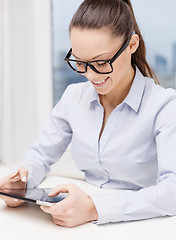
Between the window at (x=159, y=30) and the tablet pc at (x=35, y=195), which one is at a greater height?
the window at (x=159, y=30)

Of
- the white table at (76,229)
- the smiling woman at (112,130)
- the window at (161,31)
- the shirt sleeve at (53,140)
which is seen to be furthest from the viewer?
the window at (161,31)

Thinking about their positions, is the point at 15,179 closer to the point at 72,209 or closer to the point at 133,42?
the point at 72,209

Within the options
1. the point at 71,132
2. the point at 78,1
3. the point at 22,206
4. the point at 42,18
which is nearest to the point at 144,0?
the point at 78,1

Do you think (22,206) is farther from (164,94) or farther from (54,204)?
(164,94)

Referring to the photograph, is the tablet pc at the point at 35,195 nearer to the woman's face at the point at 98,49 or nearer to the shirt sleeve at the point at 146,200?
the shirt sleeve at the point at 146,200

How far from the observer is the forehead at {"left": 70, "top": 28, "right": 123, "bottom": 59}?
3.33ft

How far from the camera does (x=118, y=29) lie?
1.05 m

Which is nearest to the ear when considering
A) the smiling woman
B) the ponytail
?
the smiling woman

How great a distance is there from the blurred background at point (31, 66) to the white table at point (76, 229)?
6.44 feet

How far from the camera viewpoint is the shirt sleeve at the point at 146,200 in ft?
3.02

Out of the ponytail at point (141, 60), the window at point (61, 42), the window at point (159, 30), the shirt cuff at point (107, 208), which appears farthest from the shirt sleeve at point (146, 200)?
the window at point (61, 42)

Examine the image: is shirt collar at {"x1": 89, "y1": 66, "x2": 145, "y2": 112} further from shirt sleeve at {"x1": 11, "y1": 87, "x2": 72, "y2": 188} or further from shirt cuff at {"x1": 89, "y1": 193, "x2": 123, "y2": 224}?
shirt cuff at {"x1": 89, "y1": 193, "x2": 123, "y2": 224}

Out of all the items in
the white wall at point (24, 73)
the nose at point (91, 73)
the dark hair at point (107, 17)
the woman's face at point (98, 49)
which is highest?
the dark hair at point (107, 17)

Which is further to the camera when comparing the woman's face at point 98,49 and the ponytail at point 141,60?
the ponytail at point 141,60
